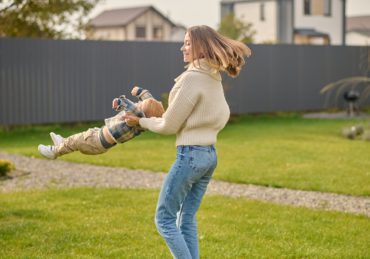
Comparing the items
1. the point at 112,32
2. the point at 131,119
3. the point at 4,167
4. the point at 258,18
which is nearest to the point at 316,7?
the point at 258,18

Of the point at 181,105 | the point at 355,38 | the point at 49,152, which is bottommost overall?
the point at 355,38

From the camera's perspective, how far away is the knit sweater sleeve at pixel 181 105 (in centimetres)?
475

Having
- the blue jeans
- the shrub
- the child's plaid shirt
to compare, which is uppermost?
the child's plaid shirt

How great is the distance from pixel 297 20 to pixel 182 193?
1700 inches

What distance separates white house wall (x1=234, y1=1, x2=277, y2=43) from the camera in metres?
47.4

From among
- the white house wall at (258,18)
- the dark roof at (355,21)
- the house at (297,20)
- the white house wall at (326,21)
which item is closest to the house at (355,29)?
the dark roof at (355,21)

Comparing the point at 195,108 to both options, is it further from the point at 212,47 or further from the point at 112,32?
the point at 112,32

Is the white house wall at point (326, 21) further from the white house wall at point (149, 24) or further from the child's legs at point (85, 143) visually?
the child's legs at point (85, 143)

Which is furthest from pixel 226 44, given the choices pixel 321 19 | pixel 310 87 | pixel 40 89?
pixel 321 19

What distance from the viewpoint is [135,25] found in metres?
54.7

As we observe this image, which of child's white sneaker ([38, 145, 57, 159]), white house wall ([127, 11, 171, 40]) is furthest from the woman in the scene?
white house wall ([127, 11, 171, 40])

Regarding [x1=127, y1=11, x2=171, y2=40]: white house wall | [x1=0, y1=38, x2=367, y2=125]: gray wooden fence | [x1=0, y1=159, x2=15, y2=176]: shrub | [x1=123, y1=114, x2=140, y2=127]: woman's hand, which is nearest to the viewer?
[x1=123, y1=114, x2=140, y2=127]: woman's hand

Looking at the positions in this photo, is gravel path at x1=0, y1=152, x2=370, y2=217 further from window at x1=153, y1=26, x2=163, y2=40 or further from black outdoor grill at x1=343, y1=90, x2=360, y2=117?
window at x1=153, y1=26, x2=163, y2=40

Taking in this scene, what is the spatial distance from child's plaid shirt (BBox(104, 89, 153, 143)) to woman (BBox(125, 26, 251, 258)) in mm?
145
